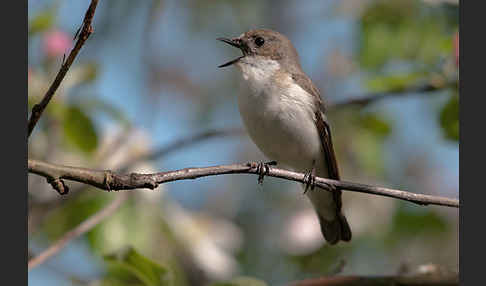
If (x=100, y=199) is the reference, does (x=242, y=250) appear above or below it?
above

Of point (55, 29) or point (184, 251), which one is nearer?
point (55, 29)

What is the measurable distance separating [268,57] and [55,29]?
150 centimetres

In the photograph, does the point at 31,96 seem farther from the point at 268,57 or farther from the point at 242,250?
the point at 242,250

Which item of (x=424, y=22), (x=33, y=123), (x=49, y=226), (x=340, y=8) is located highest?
(x=340, y=8)

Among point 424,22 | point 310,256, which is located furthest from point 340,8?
point 310,256

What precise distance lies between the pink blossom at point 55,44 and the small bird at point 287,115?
1.07 m

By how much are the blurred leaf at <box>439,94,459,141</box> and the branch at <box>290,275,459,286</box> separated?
4.27ft

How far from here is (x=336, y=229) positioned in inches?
165

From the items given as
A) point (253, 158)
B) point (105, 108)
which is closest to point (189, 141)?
point (105, 108)

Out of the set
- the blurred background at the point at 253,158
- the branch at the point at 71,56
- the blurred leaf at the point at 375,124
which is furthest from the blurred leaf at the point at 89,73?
the branch at the point at 71,56

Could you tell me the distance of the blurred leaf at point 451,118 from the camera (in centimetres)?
362

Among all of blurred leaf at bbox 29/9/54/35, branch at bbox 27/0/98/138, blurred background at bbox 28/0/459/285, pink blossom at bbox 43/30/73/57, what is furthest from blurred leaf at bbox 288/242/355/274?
branch at bbox 27/0/98/138

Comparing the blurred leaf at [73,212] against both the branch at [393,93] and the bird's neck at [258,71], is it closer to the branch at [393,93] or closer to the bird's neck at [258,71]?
the bird's neck at [258,71]

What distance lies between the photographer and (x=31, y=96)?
3.63 metres
